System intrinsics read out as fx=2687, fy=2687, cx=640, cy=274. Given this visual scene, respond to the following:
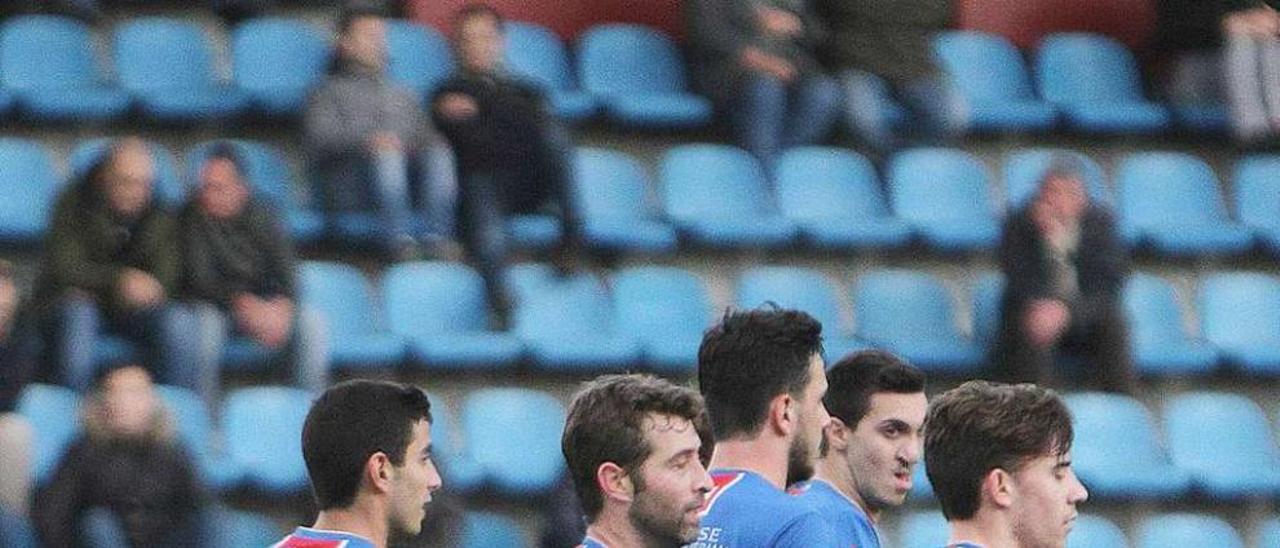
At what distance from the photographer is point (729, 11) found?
11.7 metres

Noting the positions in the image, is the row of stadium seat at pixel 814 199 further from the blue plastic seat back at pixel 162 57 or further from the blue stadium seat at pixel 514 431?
the blue stadium seat at pixel 514 431

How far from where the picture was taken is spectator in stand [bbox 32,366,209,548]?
9023 millimetres

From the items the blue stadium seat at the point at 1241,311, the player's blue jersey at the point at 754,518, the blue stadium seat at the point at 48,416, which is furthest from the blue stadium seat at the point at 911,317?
the player's blue jersey at the point at 754,518

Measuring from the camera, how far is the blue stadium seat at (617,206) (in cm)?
A: 1132

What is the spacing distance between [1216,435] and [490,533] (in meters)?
3.37

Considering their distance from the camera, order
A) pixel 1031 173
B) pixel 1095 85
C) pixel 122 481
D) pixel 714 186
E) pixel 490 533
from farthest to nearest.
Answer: pixel 1095 85, pixel 1031 173, pixel 714 186, pixel 490 533, pixel 122 481

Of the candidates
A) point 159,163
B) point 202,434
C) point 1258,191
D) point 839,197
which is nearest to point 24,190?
point 159,163

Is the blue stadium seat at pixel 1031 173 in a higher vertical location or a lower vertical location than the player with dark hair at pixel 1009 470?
lower

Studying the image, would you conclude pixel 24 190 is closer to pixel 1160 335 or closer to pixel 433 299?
pixel 433 299

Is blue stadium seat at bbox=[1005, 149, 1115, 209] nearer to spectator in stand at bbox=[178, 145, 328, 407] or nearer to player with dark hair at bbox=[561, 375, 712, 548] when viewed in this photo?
spectator in stand at bbox=[178, 145, 328, 407]

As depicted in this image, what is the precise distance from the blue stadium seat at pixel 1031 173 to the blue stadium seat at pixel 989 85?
0.54 feet

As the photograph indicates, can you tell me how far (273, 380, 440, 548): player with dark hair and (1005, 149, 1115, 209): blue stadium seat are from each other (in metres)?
7.07

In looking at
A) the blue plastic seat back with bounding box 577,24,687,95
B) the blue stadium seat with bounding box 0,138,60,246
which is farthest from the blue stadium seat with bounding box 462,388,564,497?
the blue plastic seat back with bounding box 577,24,687,95

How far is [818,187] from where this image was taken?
11.8 metres
